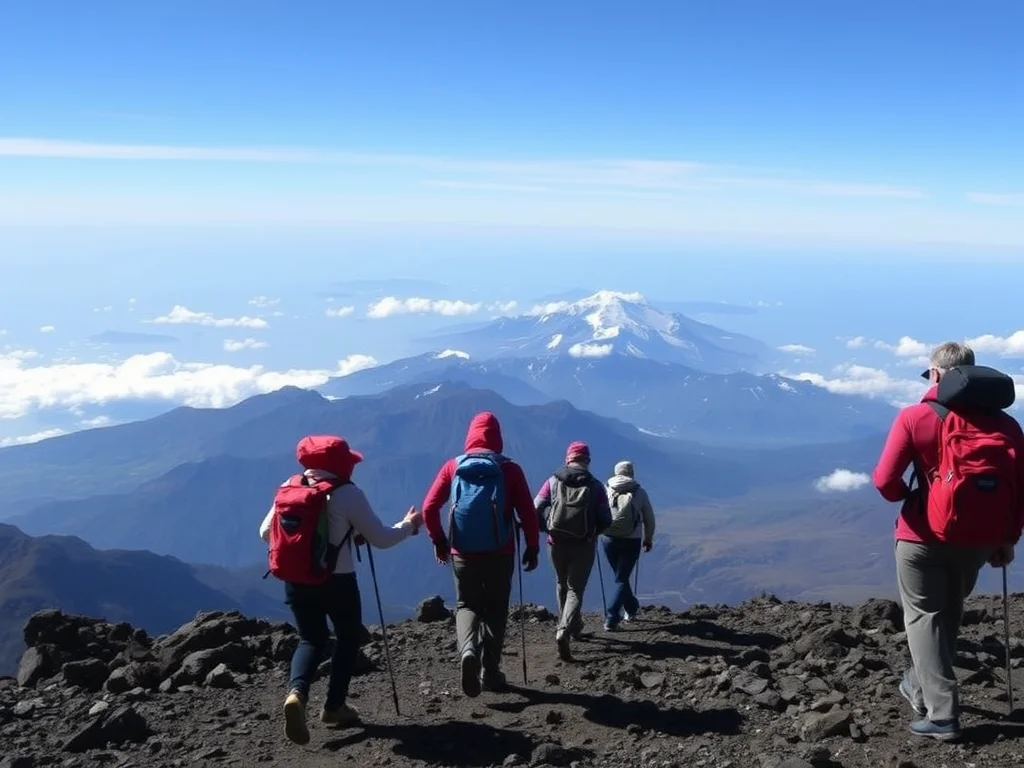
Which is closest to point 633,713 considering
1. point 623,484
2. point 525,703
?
point 525,703

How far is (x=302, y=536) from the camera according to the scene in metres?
7.45

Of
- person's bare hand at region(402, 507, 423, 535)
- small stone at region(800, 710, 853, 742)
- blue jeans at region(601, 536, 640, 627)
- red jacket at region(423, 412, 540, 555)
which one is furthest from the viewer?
blue jeans at region(601, 536, 640, 627)

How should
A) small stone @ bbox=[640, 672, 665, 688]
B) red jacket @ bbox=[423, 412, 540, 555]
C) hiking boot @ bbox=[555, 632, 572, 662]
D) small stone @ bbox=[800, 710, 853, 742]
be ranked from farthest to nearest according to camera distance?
hiking boot @ bbox=[555, 632, 572, 662] < small stone @ bbox=[640, 672, 665, 688] < red jacket @ bbox=[423, 412, 540, 555] < small stone @ bbox=[800, 710, 853, 742]

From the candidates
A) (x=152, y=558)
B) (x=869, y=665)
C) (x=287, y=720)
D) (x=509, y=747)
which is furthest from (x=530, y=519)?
(x=152, y=558)

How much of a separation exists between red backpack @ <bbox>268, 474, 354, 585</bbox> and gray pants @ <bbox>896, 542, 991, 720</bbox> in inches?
180

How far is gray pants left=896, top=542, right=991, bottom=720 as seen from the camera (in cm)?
686

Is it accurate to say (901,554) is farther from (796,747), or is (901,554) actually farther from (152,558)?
(152,558)

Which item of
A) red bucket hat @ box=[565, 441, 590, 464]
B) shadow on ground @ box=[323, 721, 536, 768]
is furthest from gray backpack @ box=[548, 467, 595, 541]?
shadow on ground @ box=[323, 721, 536, 768]

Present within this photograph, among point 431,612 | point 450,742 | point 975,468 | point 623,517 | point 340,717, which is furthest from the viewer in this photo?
point 431,612

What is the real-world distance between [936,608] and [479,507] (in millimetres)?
3963

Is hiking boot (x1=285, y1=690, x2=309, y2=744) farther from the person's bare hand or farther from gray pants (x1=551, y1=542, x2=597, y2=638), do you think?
gray pants (x1=551, y1=542, x2=597, y2=638)

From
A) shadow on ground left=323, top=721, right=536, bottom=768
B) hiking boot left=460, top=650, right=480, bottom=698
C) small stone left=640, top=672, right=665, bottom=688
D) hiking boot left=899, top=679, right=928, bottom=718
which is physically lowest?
small stone left=640, top=672, right=665, bottom=688

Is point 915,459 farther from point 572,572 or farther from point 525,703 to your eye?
point 572,572

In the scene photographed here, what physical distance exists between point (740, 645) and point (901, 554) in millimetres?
5223
